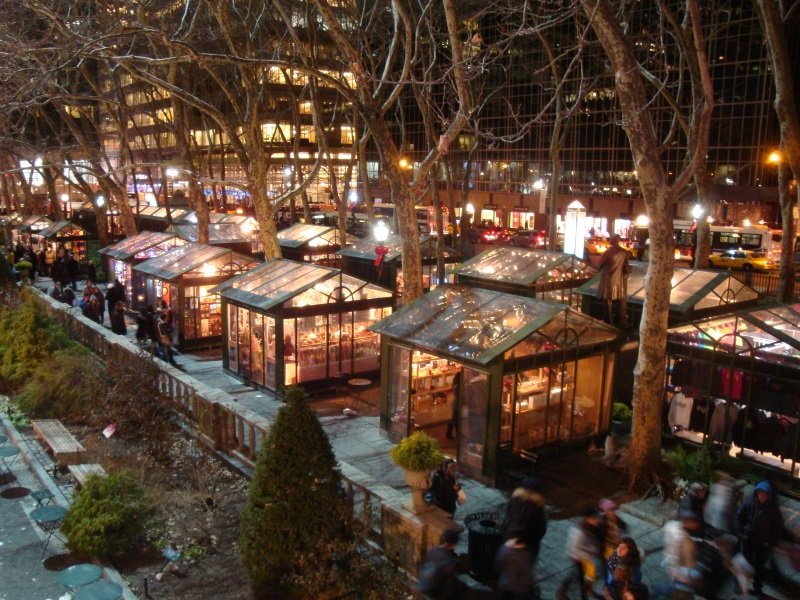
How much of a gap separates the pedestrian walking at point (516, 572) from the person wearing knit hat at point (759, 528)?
9.26 ft

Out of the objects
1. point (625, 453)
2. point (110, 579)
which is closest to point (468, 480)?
point (625, 453)

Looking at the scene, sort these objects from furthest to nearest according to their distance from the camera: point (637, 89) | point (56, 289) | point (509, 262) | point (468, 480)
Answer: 1. point (56, 289)
2. point (509, 262)
3. point (468, 480)
4. point (637, 89)

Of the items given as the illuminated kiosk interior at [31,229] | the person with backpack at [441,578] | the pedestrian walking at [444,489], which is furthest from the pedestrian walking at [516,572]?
the illuminated kiosk interior at [31,229]

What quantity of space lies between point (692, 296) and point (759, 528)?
8.20 meters

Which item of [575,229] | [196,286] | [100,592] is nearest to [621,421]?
[100,592]

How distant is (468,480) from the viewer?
456 inches

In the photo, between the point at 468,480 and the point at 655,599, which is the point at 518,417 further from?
the point at 655,599

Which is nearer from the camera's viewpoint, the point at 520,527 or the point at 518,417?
the point at 520,527

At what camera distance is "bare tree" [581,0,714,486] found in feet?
33.1

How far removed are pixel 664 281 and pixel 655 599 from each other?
192 inches

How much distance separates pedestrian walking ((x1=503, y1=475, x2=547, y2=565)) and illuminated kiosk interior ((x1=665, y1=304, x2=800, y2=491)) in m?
5.65

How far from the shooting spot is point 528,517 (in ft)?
24.8

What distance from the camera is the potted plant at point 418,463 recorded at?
8.09m

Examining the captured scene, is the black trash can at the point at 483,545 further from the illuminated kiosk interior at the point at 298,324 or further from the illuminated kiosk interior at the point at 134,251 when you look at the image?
the illuminated kiosk interior at the point at 134,251
